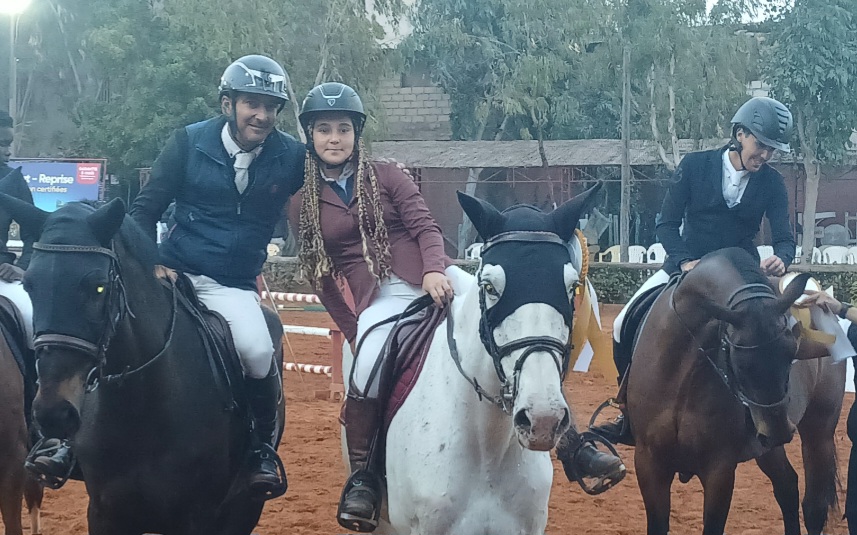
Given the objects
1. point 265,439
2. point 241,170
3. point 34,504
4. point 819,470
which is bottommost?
point 34,504

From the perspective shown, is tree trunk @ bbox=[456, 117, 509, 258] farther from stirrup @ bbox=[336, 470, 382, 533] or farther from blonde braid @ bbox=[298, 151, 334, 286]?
stirrup @ bbox=[336, 470, 382, 533]

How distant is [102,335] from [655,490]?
321 centimetres

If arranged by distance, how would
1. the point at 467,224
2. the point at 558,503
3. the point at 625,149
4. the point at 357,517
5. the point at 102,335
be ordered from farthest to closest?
the point at 467,224 < the point at 625,149 < the point at 558,503 < the point at 357,517 < the point at 102,335

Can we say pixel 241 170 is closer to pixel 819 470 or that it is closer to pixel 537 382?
pixel 537 382

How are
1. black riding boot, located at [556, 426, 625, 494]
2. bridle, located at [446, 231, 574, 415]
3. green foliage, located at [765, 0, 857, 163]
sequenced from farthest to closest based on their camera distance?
1. green foliage, located at [765, 0, 857, 163]
2. black riding boot, located at [556, 426, 625, 494]
3. bridle, located at [446, 231, 574, 415]

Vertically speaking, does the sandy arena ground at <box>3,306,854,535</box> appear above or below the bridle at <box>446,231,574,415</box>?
below

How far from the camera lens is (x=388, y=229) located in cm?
Result: 447

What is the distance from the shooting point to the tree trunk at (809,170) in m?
25.7

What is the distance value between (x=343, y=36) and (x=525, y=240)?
24824mm

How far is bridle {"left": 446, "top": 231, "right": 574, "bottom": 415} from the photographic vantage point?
2.94m

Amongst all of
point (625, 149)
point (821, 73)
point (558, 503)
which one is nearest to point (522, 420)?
point (558, 503)

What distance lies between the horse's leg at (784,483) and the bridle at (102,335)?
13.1ft

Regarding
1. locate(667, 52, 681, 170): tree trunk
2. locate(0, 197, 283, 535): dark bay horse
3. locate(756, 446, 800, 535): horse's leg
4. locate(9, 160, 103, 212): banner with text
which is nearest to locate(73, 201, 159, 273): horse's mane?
locate(0, 197, 283, 535): dark bay horse

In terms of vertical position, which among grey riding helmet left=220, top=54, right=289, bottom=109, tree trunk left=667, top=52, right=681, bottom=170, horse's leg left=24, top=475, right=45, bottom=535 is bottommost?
horse's leg left=24, top=475, right=45, bottom=535
